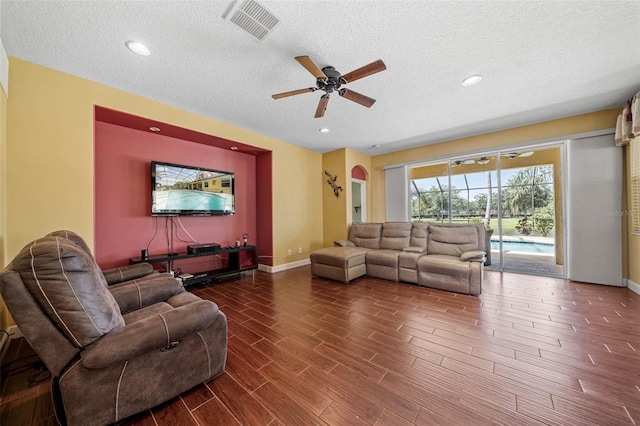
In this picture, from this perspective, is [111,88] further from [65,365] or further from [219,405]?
[219,405]

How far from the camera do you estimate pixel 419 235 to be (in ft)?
14.2

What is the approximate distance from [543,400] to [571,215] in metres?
3.77

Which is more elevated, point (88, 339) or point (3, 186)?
point (3, 186)

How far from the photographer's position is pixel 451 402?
1388mm

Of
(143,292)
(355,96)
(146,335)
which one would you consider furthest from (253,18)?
(143,292)

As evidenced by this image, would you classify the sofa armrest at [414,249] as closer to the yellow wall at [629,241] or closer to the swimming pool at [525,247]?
the swimming pool at [525,247]

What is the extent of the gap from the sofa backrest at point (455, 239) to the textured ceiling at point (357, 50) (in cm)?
189

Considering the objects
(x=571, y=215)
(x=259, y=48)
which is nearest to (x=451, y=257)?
(x=571, y=215)

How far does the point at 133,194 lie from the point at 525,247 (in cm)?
727

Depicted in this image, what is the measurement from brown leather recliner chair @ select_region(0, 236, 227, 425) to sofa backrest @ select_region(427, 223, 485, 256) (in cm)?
385

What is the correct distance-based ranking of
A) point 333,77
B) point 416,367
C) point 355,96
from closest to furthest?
1. point 416,367
2. point 333,77
3. point 355,96

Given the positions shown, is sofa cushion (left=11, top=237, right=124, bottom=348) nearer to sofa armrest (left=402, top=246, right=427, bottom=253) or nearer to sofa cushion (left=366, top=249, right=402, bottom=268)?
sofa cushion (left=366, top=249, right=402, bottom=268)

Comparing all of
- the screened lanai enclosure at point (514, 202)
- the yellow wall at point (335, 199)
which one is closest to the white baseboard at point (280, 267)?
the yellow wall at point (335, 199)

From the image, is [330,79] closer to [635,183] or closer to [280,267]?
[280,267]
